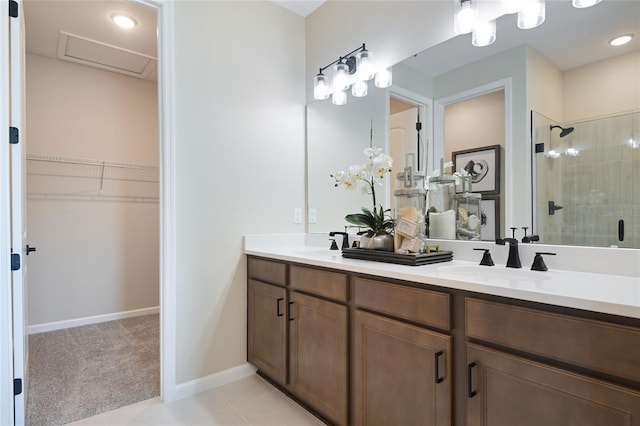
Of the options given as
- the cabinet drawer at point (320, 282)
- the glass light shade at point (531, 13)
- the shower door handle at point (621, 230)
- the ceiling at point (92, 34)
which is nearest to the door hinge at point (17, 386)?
the cabinet drawer at point (320, 282)

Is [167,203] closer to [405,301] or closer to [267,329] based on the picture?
[267,329]

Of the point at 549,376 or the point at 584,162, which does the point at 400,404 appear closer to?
the point at 549,376

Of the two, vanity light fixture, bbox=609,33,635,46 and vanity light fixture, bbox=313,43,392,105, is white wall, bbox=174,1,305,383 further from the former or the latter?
vanity light fixture, bbox=609,33,635,46

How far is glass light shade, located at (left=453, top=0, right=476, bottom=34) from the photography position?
1644mm

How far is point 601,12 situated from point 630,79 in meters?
0.32

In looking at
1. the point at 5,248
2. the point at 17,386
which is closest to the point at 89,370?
the point at 17,386

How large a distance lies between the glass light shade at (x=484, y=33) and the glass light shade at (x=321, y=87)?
1.12 meters

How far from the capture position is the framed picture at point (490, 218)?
5.26 feet

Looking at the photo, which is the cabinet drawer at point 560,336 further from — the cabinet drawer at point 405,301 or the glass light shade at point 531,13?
the glass light shade at point 531,13

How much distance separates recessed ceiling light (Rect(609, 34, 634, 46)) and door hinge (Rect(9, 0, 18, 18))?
2686mm

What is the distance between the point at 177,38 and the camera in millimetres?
2119

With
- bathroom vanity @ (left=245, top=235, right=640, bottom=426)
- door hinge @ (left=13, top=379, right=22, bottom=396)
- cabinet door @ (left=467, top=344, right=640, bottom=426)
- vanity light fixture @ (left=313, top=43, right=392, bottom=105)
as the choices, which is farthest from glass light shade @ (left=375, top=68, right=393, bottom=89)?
door hinge @ (left=13, top=379, right=22, bottom=396)

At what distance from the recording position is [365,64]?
220cm

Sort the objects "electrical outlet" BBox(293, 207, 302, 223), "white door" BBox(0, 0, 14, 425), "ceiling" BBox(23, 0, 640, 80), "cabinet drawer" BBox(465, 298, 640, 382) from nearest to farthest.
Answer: "cabinet drawer" BBox(465, 298, 640, 382)
"ceiling" BBox(23, 0, 640, 80)
"white door" BBox(0, 0, 14, 425)
"electrical outlet" BBox(293, 207, 302, 223)
